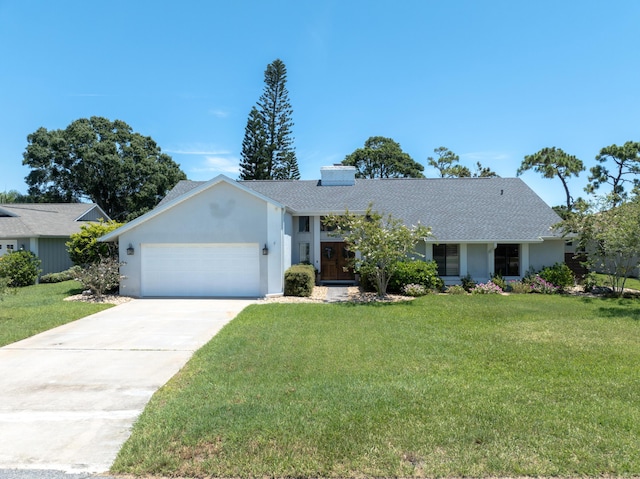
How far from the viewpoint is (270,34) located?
14547mm

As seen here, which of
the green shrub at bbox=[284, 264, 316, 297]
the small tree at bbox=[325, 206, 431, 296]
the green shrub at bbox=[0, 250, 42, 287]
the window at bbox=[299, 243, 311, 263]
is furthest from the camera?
the window at bbox=[299, 243, 311, 263]

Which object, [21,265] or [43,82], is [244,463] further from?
[21,265]

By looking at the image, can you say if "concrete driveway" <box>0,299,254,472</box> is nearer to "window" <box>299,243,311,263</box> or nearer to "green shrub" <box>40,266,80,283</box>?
"window" <box>299,243,311,263</box>

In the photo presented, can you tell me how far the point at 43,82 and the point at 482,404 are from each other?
19.5 meters

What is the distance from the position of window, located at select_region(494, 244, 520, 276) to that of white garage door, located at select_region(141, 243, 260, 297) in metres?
10.8

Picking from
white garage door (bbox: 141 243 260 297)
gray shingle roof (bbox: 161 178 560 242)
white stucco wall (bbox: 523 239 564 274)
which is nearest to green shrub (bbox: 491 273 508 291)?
gray shingle roof (bbox: 161 178 560 242)

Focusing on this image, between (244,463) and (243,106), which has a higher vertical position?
(243,106)

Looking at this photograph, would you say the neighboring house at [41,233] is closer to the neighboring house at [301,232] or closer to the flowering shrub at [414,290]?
the neighboring house at [301,232]

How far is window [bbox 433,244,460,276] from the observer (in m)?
16.7

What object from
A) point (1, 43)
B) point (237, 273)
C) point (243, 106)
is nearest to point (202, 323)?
point (237, 273)

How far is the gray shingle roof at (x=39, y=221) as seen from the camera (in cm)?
1908

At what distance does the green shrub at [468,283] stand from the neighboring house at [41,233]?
21.0 m

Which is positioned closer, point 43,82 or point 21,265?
point 43,82

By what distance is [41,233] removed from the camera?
63.5ft
